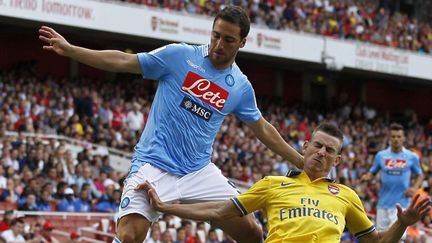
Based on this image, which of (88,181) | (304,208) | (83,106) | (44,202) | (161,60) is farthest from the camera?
(83,106)

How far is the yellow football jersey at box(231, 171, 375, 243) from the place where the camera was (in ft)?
23.2

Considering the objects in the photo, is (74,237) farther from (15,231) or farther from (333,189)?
(333,189)

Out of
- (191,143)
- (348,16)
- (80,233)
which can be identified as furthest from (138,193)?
(348,16)

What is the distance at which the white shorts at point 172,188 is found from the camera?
767 cm

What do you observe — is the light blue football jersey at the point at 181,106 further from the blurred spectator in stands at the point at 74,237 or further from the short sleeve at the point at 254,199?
the blurred spectator in stands at the point at 74,237

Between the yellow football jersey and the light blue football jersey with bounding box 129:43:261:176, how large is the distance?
2.49ft

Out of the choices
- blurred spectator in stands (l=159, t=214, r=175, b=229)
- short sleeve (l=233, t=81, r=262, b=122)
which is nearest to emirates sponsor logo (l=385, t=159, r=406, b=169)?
blurred spectator in stands (l=159, t=214, r=175, b=229)

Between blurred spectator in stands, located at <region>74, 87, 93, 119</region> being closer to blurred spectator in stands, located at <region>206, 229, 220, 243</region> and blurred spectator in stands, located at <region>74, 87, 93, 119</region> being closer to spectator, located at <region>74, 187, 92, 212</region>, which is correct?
spectator, located at <region>74, 187, 92, 212</region>

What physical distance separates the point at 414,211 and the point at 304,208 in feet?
2.70

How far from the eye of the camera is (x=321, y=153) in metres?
7.19

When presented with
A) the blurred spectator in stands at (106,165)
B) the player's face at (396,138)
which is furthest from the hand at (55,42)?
the blurred spectator in stands at (106,165)

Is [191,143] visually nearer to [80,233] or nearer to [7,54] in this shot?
[80,233]

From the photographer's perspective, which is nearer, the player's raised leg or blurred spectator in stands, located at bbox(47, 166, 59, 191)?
the player's raised leg

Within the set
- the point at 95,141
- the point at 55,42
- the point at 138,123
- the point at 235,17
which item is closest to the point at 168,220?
the point at 95,141
